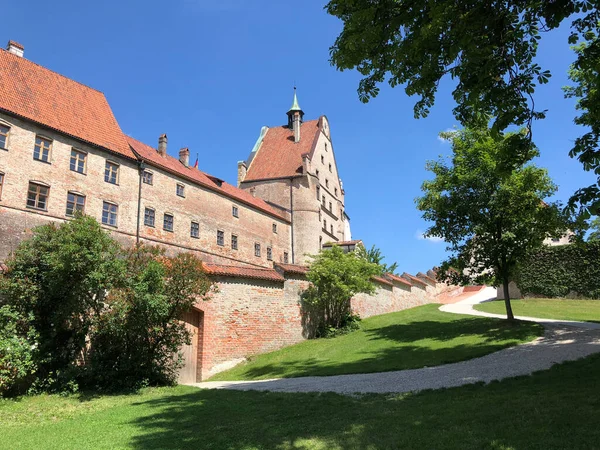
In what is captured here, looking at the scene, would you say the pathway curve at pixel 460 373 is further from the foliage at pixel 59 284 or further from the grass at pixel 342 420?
the foliage at pixel 59 284

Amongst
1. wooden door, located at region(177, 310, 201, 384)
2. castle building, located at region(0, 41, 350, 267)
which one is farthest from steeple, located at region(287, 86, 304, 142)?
wooden door, located at region(177, 310, 201, 384)

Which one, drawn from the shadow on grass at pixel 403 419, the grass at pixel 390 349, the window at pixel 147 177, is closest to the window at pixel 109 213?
the window at pixel 147 177

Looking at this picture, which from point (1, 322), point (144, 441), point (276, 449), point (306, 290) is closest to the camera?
point (276, 449)

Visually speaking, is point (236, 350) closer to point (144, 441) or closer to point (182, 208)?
point (144, 441)

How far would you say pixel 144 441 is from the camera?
7246 millimetres

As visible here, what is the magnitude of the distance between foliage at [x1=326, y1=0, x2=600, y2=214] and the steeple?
147 ft

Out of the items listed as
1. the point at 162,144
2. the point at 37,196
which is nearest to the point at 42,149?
the point at 37,196

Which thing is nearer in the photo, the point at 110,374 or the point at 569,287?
the point at 110,374

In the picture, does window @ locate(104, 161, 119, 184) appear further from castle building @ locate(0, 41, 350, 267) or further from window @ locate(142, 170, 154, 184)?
window @ locate(142, 170, 154, 184)

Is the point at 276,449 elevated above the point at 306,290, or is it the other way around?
the point at 306,290

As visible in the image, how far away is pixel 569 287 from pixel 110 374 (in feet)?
101

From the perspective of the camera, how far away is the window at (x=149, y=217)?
3012 cm

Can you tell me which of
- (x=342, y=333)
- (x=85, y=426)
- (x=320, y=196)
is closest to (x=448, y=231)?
(x=342, y=333)

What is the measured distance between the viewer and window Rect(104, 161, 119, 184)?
92.2 feet
